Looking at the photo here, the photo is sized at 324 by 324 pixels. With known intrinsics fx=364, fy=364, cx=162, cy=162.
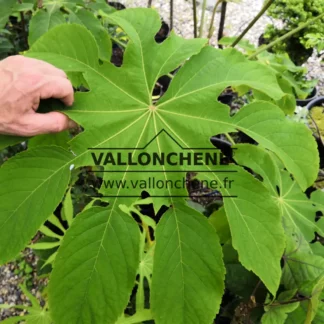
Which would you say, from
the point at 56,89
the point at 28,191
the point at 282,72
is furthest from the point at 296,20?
the point at 28,191

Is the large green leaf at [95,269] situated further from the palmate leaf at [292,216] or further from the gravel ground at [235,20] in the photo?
the gravel ground at [235,20]

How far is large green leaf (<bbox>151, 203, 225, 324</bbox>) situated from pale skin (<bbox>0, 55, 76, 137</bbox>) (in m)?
0.32

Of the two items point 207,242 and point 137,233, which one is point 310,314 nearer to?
point 207,242

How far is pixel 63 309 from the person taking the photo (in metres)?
0.66

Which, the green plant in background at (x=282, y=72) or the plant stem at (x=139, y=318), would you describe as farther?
the green plant in background at (x=282, y=72)

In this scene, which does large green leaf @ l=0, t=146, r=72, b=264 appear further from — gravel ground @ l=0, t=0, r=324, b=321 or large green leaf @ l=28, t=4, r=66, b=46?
gravel ground @ l=0, t=0, r=324, b=321

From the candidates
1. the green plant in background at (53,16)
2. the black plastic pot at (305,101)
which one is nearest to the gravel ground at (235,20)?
the black plastic pot at (305,101)

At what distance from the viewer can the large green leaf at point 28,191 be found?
0.69m

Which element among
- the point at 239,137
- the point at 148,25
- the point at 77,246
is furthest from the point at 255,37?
the point at 77,246

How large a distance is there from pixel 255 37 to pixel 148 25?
2131 mm

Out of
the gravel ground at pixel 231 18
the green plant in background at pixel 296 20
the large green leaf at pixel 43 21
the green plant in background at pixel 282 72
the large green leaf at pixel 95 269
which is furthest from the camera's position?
the gravel ground at pixel 231 18

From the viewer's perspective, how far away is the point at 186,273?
2.24 feet

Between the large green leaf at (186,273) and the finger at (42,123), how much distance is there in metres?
0.30

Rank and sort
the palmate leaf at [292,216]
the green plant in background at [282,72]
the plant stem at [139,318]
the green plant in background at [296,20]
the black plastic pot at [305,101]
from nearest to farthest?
the palmate leaf at [292,216], the plant stem at [139,318], the green plant in background at [282,72], the green plant in background at [296,20], the black plastic pot at [305,101]
